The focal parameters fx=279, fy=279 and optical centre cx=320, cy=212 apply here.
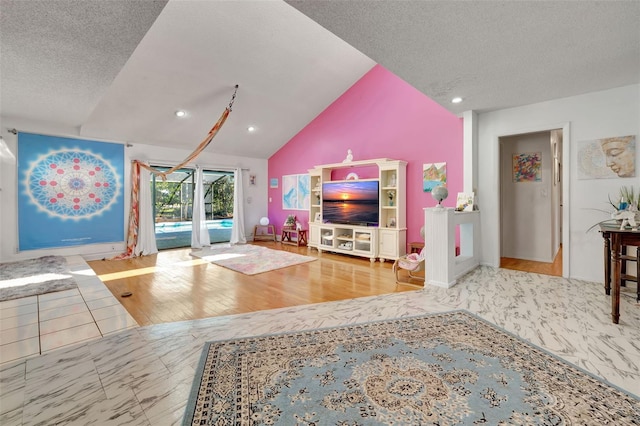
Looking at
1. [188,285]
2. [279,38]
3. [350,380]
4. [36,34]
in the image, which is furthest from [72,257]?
[350,380]

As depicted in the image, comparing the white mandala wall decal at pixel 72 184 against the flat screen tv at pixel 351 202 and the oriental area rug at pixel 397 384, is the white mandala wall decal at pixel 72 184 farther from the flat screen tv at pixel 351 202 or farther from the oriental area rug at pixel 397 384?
the oriental area rug at pixel 397 384

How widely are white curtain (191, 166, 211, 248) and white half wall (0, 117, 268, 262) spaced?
508mm

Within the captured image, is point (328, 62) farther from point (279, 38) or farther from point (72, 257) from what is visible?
point (72, 257)

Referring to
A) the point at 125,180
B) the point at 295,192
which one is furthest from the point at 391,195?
the point at 125,180

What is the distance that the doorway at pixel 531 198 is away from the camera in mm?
4703

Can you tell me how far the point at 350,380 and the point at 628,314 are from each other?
8.84ft

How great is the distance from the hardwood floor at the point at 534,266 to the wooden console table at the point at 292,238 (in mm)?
4049

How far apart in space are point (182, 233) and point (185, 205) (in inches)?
27.2

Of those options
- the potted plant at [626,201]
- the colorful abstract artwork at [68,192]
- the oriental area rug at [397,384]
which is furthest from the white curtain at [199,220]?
the potted plant at [626,201]

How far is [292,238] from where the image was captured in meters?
7.34

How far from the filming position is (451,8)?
6.19ft

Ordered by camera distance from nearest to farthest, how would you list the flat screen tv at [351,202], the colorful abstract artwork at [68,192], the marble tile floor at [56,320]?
the marble tile floor at [56,320] < the colorful abstract artwork at [68,192] < the flat screen tv at [351,202]

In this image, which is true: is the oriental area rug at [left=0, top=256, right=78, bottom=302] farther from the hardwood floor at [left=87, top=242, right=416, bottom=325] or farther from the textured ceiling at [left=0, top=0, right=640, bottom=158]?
the textured ceiling at [left=0, top=0, right=640, bottom=158]

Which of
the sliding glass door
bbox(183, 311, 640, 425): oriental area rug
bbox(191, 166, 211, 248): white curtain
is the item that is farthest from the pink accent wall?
bbox(183, 311, 640, 425): oriental area rug
